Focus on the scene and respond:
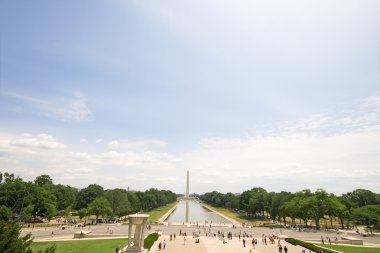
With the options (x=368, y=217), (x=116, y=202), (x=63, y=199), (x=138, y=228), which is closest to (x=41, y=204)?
(x=116, y=202)

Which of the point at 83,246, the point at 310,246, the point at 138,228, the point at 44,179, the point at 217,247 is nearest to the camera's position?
the point at 138,228

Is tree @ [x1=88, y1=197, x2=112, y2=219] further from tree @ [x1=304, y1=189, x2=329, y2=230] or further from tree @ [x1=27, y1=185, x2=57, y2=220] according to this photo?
tree @ [x1=304, y1=189, x2=329, y2=230]

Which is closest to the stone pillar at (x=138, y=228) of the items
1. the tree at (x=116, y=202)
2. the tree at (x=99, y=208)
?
the tree at (x=99, y=208)

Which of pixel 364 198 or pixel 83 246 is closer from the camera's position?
pixel 83 246

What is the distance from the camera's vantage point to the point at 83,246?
3797 cm

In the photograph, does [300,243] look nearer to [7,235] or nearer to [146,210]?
[7,235]

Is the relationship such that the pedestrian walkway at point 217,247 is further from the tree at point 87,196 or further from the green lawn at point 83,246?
the tree at point 87,196

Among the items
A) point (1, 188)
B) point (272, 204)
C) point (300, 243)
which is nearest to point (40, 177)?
point (1, 188)

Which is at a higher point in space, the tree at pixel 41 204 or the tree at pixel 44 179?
the tree at pixel 44 179

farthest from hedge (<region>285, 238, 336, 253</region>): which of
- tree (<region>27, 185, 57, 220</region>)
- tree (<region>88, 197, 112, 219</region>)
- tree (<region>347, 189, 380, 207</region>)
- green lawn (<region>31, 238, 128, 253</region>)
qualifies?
tree (<region>347, 189, 380, 207</region>)

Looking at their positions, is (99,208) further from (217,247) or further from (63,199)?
(217,247)

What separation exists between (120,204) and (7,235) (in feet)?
219

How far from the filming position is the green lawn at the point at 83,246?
3534cm

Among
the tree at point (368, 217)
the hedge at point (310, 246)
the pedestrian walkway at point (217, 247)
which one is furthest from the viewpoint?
the tree at point (368, 217)
